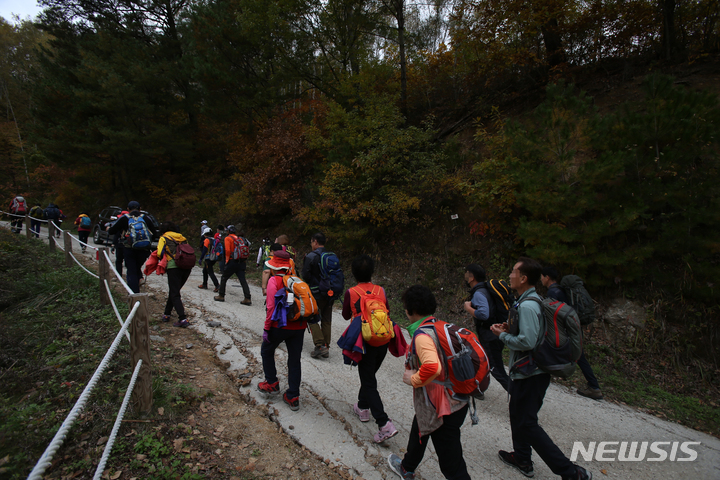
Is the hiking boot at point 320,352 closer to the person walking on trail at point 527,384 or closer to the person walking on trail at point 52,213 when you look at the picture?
the person walking on trail at point 527,384

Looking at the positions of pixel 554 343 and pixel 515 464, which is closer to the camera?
pixel 554 343

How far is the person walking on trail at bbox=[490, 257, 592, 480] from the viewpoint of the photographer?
2.65 meters

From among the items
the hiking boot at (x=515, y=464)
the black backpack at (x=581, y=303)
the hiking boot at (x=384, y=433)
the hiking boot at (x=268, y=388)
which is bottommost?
the hiking boot at (x=515, y=464)

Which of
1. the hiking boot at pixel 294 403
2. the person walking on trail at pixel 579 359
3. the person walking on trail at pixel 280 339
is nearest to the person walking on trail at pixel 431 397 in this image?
the person walking on trail at pixel 280 339

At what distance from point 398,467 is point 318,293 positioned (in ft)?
8.64

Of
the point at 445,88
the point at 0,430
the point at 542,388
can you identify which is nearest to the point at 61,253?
the point at 0,430

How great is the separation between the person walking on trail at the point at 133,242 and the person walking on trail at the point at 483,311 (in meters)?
5.98

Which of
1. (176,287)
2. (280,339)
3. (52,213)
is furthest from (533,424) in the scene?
(52,213)

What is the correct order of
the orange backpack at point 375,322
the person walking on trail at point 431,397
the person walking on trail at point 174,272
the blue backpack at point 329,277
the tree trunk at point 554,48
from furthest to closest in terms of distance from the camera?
the tree trunk at point 554,48 → the person walking on trail at point 174,272 → the blue backpack at point 329,277 → the orange backpack at point 375,322 → the person walking on trail at point 431,397

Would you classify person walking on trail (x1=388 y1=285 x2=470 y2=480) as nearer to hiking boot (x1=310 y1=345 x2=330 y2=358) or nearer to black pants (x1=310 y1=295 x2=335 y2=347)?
black pants (x1=310 y1=295 x2=335 y2=347)

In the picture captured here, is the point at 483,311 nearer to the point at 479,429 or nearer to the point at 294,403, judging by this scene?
the point at 479,429

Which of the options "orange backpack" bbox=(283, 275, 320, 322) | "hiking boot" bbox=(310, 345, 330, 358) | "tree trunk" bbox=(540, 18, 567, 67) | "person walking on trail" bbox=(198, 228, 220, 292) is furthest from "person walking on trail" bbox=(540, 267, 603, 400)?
"tree trunk" bbox=(540, 18, 567, 67)

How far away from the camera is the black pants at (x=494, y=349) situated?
13.3 ft

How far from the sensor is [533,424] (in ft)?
9.01
